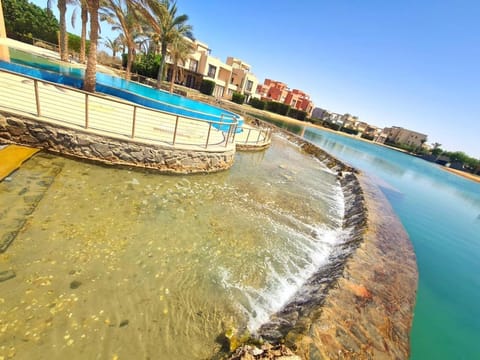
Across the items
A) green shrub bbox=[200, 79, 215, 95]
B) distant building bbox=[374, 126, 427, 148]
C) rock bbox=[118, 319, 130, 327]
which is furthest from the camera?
distant building bbox=[374, 126, 427, 148]

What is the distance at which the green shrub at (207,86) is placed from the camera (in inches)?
1726

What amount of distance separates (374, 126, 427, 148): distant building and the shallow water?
118 metres

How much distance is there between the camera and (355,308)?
13.2ft

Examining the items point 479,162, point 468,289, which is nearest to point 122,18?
point 468,289

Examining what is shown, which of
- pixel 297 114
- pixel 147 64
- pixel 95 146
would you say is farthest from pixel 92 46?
pixel 297 114

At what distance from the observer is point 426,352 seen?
13.8ft

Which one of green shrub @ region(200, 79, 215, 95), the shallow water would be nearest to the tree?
green shrub @ region(200, 79, 215, 95)

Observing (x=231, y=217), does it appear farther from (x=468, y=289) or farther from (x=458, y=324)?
(x=468, y=289)

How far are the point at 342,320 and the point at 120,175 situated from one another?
6.23 meters

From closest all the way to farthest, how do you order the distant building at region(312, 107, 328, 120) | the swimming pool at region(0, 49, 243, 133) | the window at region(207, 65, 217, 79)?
the swimming pool at region(0, 49, 243, 133) → the window at region(207, 65, 217, 79) → the distant building at region(312, 107, 328, 120)

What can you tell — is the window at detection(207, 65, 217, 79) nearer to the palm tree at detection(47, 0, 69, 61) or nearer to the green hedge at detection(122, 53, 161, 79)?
the green hedge at detection(122, 53, 161, 79)

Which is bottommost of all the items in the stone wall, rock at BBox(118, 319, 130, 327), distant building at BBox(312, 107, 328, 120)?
rock at BBox(118, 319, 130, 327)

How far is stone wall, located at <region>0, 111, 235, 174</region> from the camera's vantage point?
5699 mm

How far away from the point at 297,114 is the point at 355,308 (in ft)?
216
